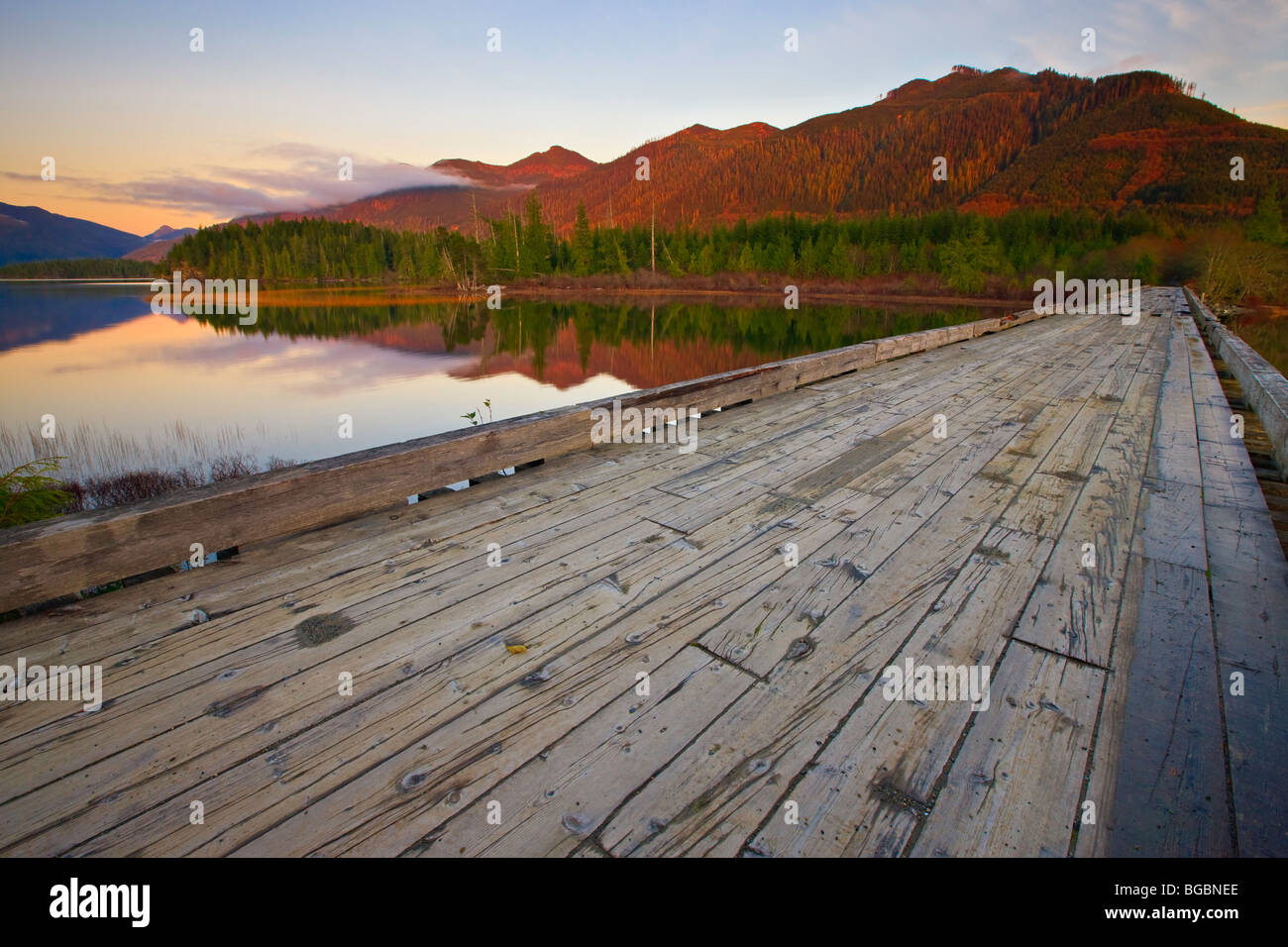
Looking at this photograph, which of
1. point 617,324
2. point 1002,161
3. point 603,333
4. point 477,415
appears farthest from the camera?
point 1002,161

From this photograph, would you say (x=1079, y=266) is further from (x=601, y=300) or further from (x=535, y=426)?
(x=535, y=426)

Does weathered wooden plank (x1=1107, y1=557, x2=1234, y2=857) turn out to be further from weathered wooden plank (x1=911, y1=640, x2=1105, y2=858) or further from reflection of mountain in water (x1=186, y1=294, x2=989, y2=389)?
reflection of mountain in water (x1=186, y1=294, x2=989, y2=389)

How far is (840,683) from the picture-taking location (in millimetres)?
1724

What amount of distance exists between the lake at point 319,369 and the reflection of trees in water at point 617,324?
0.64 ft

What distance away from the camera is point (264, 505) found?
8.19 feet

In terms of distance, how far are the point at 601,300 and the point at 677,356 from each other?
35968 mm

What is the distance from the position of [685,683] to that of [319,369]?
22410 millimetres

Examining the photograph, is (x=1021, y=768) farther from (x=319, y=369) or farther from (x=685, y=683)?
(x=319, y=369)

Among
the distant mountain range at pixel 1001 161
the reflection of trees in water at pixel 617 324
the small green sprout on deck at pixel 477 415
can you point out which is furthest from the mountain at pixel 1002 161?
the small green sprout on deck at pixel 477 415

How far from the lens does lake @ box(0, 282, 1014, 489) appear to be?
12.0 metres

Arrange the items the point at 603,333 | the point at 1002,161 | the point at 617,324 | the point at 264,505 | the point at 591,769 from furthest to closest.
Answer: the point at 1002,161
the point at 617,324
the point at 603,333
the point at 264,505
the point at 591,769

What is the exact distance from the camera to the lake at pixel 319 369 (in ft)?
39.4

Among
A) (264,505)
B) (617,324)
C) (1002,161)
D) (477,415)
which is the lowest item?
(264,505)

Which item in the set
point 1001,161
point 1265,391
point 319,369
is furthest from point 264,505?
point 1001,161
